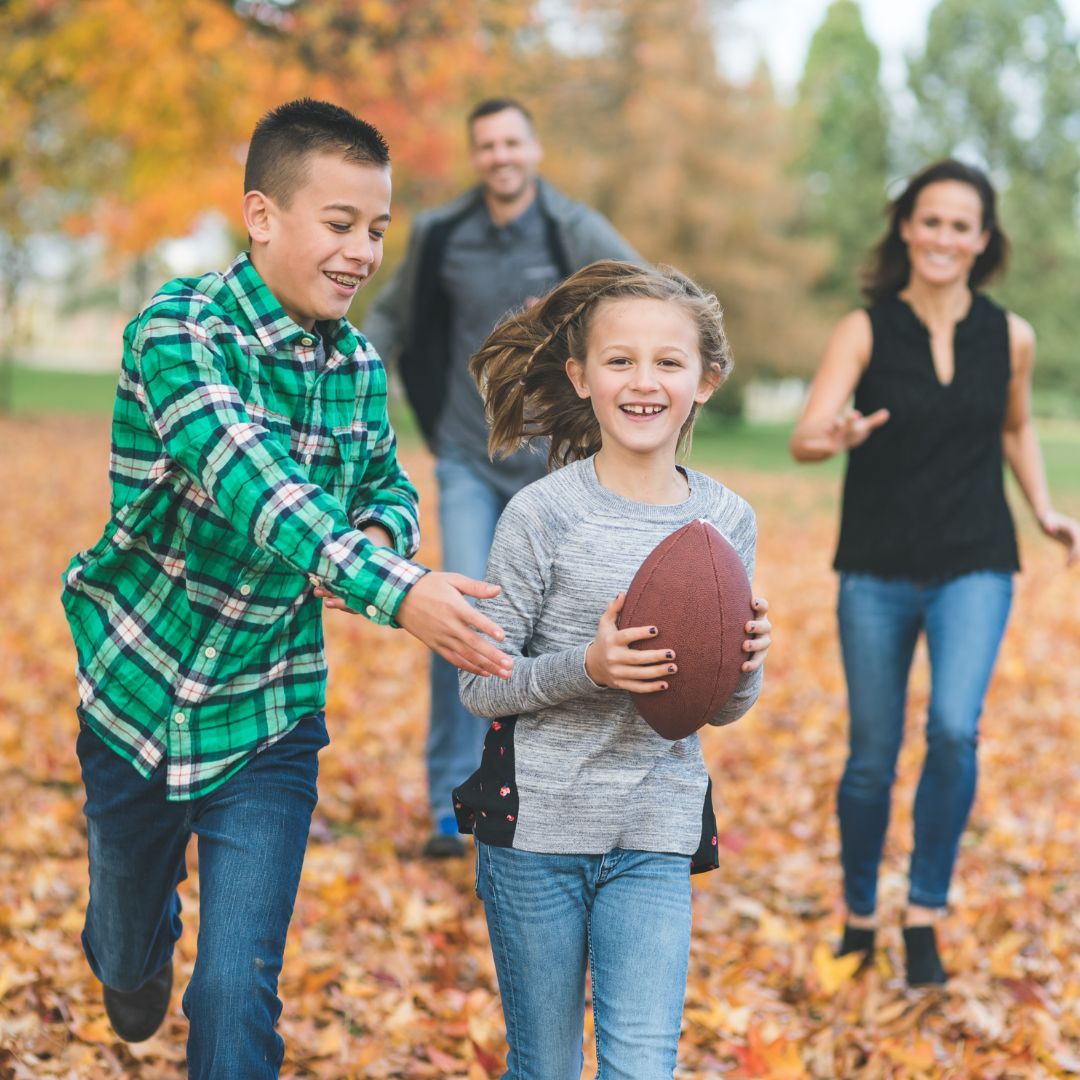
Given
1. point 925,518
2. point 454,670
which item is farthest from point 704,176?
point 925,518

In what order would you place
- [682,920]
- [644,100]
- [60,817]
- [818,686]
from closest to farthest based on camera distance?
[682,920], [60,817], [818,686], [644,100]

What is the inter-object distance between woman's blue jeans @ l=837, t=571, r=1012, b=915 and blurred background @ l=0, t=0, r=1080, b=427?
1757 mm

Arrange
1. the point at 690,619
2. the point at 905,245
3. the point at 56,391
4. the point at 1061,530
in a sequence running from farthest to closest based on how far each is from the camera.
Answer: the point at 56,391 → the point at 905,245 → the point at 1061,530 → the point at 690,619

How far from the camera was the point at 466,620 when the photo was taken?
241 cm

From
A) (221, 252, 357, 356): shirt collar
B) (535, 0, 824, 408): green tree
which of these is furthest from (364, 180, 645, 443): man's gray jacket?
(535, 0, 824, 408): green tree

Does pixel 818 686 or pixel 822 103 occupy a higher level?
pixel 822 103

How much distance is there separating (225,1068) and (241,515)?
1043 millimetres

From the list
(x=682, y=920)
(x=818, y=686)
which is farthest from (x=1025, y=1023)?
(x=818, y=686)

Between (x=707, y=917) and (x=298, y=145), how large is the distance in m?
3.36

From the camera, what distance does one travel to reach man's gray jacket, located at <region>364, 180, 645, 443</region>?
566 centimetres

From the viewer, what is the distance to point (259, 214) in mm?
2969

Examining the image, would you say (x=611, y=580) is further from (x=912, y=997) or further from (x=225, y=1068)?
(x=912, y=997)

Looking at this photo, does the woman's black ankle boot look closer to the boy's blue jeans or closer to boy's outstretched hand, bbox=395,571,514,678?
the boy's blue jeans

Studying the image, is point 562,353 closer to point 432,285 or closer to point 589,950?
point 589,950
